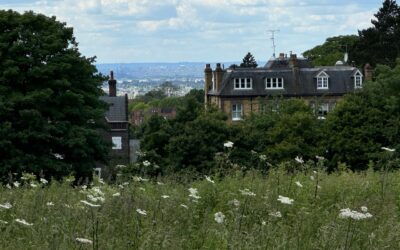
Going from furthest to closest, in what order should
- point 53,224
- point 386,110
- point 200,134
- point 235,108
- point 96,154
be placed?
→ point 235,108 → point 386,110 → point 200,134 → point 96,154 → point 53,224

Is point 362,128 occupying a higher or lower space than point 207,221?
lower

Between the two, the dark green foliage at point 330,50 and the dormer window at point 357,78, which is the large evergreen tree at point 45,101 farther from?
the dark green foliage at point 330,50

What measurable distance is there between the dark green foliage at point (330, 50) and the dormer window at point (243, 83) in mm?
31006

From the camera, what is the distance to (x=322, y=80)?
243 feet

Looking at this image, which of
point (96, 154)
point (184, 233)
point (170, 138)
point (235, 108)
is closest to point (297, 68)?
point (235, 108)

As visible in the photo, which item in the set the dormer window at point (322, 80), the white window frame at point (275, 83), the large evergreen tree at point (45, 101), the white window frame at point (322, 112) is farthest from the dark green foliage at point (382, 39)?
the large evergreen tree at point (45, 101)

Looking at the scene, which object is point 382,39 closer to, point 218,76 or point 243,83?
point 243,83

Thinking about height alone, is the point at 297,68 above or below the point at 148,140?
above

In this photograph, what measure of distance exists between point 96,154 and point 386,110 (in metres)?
17.8

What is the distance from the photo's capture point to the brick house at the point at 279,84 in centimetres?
7206

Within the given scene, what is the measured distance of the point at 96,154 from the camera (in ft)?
113

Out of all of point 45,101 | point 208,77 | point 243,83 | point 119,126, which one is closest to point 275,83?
point 243,83

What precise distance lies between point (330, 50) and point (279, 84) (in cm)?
3823

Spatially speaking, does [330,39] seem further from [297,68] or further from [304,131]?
[304,131]
